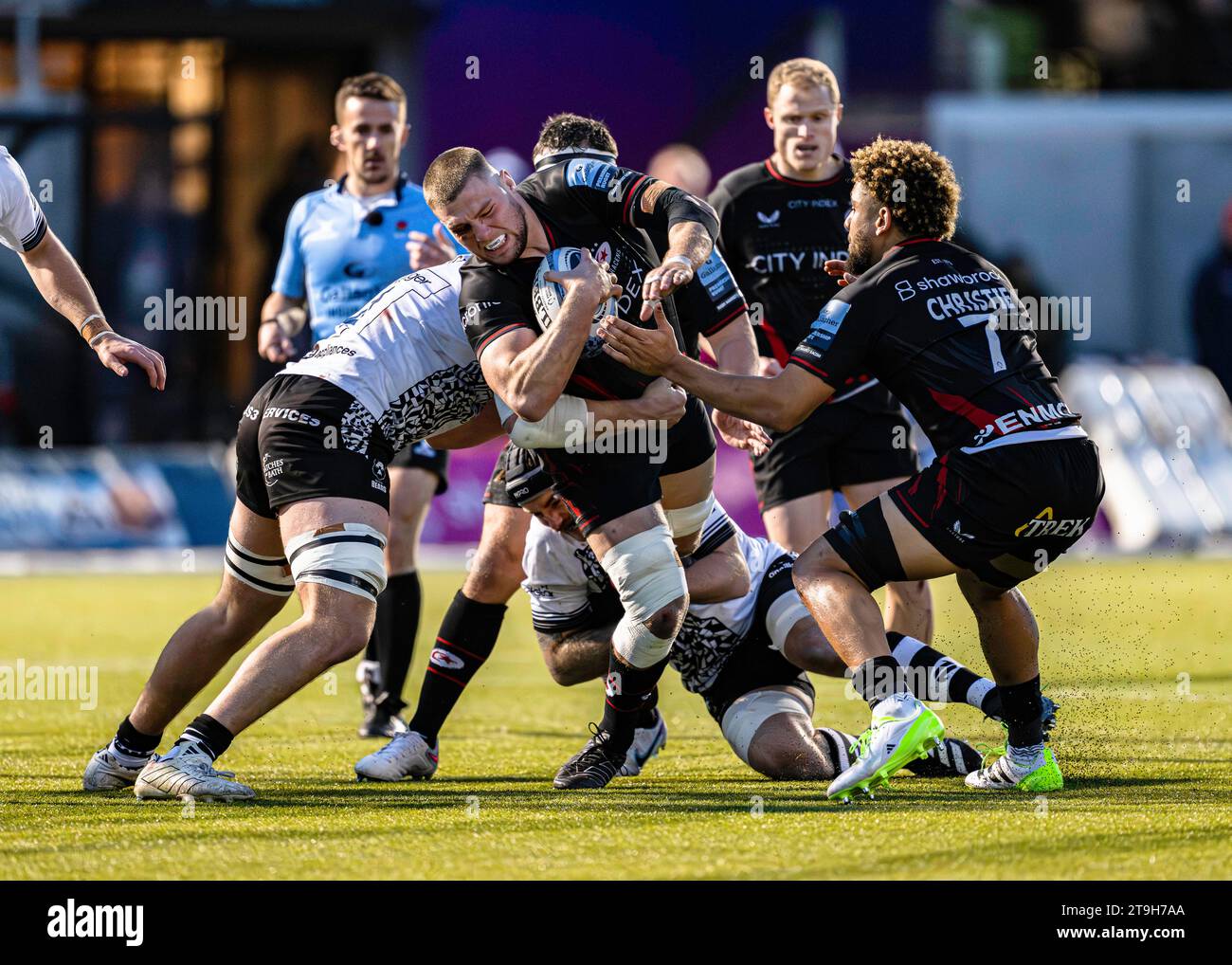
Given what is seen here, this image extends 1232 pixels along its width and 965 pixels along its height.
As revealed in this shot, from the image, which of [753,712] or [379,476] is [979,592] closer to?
[753,712]

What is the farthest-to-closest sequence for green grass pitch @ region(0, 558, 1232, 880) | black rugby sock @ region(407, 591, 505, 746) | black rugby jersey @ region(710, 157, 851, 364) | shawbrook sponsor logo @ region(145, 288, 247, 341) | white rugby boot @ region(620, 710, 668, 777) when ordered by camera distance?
shawbrook sponsor logo @ region(145, 288, 247, 341)
black rugby jersey @ region(710, 157, 851, 364)
black rugby sock @ region(407, 591, 505, 746)
white rugby boot @ region(620, 710, 668, 777)
green grass pitch @ region(0, 558, 1232, 880)

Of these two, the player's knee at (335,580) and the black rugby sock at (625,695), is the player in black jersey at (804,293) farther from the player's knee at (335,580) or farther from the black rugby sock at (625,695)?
the player's knee at (335,580)

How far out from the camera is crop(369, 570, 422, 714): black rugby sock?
7.69m

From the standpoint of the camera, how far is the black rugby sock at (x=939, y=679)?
241 inches

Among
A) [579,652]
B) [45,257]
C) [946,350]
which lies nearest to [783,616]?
[579,652]

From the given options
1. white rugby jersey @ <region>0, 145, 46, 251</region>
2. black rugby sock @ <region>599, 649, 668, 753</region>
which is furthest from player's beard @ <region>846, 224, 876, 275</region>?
white rugby jersey @ <region>0, 145, 46, 251</region>

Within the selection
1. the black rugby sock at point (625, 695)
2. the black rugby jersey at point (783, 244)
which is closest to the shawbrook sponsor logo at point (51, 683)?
the black rugby sock at point (625, 695)

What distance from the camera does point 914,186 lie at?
5.79 m

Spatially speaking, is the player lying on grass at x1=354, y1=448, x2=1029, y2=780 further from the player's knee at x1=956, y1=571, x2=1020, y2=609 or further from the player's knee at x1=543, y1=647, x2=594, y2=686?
the player's knee at x1=956, y1=571, x2=1020, y2=609

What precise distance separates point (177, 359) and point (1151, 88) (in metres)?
14.4

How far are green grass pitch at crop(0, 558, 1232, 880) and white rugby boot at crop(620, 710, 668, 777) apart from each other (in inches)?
2.7

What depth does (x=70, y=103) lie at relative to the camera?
70.4ft

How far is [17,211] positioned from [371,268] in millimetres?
1910
